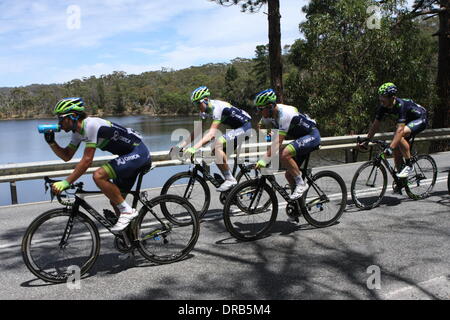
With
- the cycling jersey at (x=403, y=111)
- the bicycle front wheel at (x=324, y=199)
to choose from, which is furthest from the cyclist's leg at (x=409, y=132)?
the bicycle front wheel at (x=324, y=199)

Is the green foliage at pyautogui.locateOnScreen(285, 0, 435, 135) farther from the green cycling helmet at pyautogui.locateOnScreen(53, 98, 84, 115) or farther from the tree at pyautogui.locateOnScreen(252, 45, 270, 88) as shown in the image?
the tree at pyautogui.locateOnScreen(252, 45, 270, 88)

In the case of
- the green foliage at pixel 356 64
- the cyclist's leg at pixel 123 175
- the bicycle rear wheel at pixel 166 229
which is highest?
the green foliage at pixel 356 64

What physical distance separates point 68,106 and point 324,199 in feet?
13.0

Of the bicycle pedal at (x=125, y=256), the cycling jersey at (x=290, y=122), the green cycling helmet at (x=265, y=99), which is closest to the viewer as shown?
the bicycle pedal at (x=125, y=256)

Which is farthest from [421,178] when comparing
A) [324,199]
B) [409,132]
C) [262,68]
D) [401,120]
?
[262,68]

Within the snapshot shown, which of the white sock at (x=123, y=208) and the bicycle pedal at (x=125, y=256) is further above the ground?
the white sock at (x=123, y=208)

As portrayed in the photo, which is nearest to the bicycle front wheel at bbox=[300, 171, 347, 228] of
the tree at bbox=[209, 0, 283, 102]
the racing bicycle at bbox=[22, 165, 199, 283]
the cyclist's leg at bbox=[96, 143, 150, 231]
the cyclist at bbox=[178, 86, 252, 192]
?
the cyclist at bbox=[178, 86, 252, 192]

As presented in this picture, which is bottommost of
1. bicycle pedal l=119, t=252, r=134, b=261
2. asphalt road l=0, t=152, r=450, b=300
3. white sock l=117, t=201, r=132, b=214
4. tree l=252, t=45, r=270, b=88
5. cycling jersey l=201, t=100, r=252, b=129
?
asphalt road l=0, t=152, r=450, b=300

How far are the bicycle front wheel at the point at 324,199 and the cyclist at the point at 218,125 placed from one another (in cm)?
133

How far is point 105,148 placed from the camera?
4.81 metres

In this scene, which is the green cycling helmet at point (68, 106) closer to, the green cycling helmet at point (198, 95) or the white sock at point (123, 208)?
the white sock at point (123, 208)

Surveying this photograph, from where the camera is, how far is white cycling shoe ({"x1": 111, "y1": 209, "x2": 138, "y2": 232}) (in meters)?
4.71

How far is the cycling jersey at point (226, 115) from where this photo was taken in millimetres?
6918

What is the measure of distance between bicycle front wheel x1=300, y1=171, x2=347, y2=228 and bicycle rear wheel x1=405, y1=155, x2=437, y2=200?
2.02 metres
